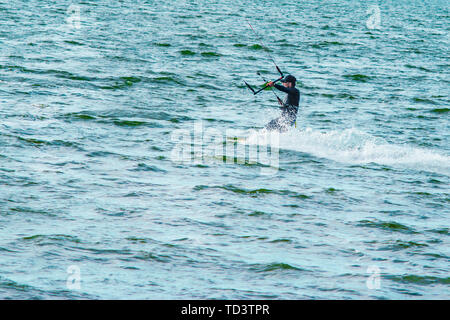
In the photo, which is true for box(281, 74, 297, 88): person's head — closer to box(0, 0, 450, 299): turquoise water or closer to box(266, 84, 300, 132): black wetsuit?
box(266, 84, 300, 132): black wetsuit

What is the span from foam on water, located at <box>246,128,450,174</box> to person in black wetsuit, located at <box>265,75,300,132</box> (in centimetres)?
22

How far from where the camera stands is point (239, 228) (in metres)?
12.4

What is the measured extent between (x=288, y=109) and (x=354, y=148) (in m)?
1.95

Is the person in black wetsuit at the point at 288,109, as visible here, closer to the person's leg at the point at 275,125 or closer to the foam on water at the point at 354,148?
the person's leg at the point at 275,125

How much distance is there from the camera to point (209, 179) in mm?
15219

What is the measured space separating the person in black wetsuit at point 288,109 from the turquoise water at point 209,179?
349mm

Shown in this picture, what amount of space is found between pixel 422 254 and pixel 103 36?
86.9ft

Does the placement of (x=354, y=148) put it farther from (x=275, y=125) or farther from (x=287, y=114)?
(x=275, y=125)

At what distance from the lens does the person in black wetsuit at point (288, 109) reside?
19.0m

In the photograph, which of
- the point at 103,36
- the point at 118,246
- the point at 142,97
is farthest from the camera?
the point at 103,36
